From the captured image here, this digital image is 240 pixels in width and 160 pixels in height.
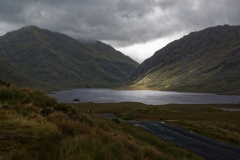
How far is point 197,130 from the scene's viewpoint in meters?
46.9

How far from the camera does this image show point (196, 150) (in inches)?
1150

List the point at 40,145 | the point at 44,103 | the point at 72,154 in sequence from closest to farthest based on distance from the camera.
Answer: the point at 72,154 → the point at 40,145 → the point at 44,103

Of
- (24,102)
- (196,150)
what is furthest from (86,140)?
(196,150)

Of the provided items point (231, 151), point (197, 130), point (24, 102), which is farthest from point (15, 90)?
point (197, 130)

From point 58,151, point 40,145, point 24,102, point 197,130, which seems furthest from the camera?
point 197,130

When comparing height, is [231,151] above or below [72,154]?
below

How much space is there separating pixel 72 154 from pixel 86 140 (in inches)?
62.1

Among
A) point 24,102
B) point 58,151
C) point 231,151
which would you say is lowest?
point 231,151

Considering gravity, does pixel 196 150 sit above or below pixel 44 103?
below

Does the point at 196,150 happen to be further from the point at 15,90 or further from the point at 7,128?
the point at 7,128

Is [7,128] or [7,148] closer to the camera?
[7,148]

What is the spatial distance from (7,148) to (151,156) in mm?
5592

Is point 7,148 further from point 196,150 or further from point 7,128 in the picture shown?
point 196,150

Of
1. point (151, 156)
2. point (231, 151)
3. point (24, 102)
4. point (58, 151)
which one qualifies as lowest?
point (231, 151)
